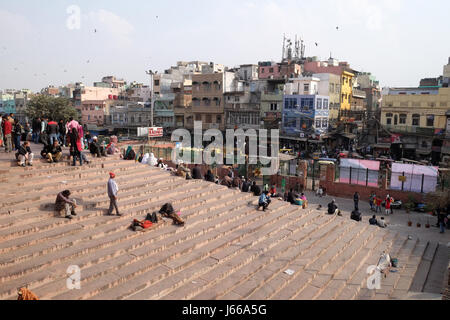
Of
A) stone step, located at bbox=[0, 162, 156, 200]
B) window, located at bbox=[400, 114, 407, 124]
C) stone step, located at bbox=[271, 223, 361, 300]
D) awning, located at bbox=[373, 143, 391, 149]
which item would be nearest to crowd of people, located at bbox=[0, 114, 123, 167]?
stone step, located at bbox=[0, 162, 156, 200]

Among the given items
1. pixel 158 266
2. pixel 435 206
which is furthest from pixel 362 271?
pixel 435 206

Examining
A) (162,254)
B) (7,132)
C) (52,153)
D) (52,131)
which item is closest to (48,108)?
(7,132)

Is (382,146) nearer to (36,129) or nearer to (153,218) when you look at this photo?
(36,129)

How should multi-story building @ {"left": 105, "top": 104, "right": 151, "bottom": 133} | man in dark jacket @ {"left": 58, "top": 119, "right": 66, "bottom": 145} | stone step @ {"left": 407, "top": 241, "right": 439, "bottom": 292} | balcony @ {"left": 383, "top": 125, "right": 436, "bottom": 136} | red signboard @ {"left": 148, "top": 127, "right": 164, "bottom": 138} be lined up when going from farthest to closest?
multi-story building @ {"left": 105, "top": 104, "right": 151, "bottom": 133}
balcony @ {"left": 383, "top": 125, "right": 436, "bottom": 136}
red signboard @ {"left": 148, "top": 127, "right": 164, "bottom": 138}
man in dark jacket @ {"left": 58, "top": 119, "right": 66, "bottom": 145}
stone step @ {"left": 407, "top": 241, "right": 439, "bottom": 292}

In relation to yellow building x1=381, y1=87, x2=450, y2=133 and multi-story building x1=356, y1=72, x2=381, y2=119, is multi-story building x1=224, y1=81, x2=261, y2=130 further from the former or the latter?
multi-story building x1=356, y1=72, x2=381, y2=119

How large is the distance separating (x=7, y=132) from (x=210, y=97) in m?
36.5

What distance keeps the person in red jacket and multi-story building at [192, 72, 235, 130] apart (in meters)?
35.3

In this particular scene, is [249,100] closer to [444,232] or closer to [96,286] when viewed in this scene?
[444,232]

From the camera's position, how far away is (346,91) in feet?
152

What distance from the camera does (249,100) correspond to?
4556cm

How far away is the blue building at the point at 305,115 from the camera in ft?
129

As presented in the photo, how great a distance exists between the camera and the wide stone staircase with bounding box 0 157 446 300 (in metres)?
7.01

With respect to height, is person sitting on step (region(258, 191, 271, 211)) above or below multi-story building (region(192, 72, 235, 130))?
below

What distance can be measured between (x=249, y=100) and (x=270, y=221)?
35565mm
